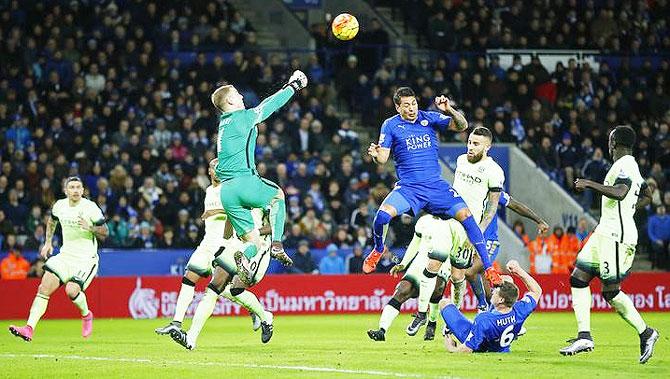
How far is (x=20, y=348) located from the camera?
56.2 feet

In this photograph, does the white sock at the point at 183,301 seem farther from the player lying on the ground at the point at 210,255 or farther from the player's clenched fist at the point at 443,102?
the player's clenched fist at the point at 443,102

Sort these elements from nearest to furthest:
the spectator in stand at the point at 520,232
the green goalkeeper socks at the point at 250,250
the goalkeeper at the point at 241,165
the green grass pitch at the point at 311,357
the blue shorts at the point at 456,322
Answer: the green grass pitch at the point at 311,357, the blue shorts at the point at 456,322, the green goalkeeper socks at the point at 250,250, the goalkeeper at the point at 241,165, the spectator in stand at the point at 520,232

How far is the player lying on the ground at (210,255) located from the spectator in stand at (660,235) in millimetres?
14434

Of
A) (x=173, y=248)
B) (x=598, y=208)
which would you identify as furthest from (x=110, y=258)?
(x=598, y=208)

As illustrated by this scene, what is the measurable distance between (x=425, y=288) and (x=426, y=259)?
15.6 inches

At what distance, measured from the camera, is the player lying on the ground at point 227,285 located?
15961mm

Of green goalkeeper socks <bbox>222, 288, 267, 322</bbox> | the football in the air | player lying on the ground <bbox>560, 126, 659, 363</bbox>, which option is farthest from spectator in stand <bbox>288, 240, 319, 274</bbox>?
player lying on the ground <bbox>560, 126, 659, 363</bbox>

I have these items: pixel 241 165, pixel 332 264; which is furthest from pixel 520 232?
pixel 241 165

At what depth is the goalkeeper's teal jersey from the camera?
48.8 ft

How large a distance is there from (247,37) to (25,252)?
9.57m

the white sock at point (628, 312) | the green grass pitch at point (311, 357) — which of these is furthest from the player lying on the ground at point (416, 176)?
the white sock at point (628, 312)

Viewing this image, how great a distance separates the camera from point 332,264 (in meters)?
28.0

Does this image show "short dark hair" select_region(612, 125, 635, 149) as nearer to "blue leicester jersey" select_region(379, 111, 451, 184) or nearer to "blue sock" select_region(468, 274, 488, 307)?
"blue leicester jersey" select_region(379, 111, 451, 184)

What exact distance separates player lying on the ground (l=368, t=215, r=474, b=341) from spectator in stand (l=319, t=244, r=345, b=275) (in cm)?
974
